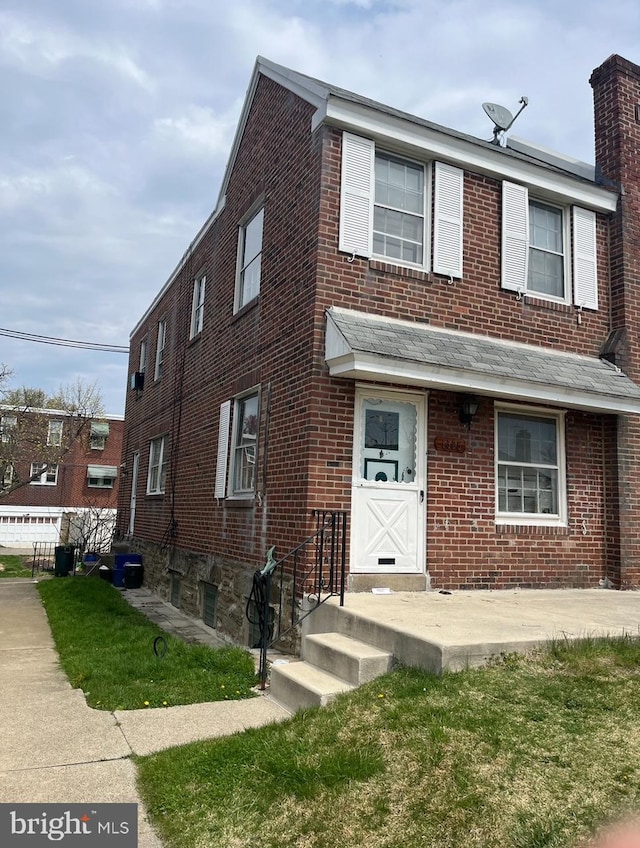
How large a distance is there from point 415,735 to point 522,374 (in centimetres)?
483

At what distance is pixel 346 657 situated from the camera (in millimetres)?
5004

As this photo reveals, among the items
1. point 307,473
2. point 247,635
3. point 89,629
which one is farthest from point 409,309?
point 89,629

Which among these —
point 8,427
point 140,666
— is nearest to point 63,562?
point 8,427

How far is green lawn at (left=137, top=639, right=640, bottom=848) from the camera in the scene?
9.52 ft

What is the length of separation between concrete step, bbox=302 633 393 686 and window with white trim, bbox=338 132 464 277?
435cm

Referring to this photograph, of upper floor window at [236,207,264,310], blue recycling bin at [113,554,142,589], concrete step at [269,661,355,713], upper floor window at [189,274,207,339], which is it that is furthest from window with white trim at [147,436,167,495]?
concrete step at [269,661,355,713]

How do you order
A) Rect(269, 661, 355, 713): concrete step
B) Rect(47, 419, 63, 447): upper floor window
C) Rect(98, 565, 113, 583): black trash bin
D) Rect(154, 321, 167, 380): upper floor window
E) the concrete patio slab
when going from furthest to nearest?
Rect(47, 419, 63, 447): upper floor window
Rect(154, 321, 167, 380): upper floor window
Rect(98, 565, 113, 583): black trash bin
Rect(269, 661, 355, 713): concrete step
the concrete patio slab

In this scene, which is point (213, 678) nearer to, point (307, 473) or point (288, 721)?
point (288, 721)

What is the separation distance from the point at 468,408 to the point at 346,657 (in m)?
3.64

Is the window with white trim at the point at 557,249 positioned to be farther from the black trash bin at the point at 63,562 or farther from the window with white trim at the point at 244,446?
the black trash bin at the point at 63,562

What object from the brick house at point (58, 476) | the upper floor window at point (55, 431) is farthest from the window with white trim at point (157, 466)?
the upper floor window at point (55, 431)

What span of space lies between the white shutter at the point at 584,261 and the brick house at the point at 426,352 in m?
0.03

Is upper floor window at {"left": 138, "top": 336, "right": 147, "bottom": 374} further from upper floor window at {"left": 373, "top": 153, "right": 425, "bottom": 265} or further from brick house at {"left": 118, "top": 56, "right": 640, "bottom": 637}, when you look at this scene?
upper floor window at {"left": 373, "top": 153, "right": 425, "bottom": 265}

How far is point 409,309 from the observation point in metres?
7.78
